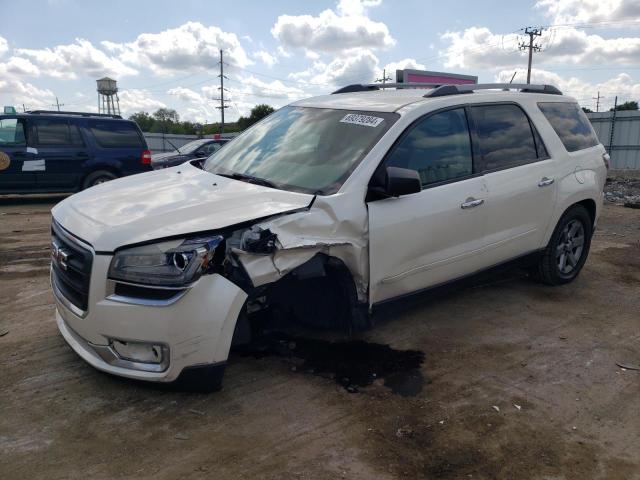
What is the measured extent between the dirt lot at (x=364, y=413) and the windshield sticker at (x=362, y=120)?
1.35 metres

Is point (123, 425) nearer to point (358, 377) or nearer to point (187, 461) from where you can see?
point (187, 461)

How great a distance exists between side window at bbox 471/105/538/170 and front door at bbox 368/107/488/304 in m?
0.18

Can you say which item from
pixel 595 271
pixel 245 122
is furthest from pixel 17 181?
pixel 245 122

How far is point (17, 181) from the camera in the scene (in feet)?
35.0

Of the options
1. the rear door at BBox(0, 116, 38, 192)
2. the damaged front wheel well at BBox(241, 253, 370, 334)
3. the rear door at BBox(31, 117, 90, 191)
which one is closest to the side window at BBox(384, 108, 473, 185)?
the damaged front wheel well at BBox(241, 253, 370, 334)

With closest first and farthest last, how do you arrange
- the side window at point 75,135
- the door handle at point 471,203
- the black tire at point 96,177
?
1. the door handle at point 471,203
2. the side window at point 75,135
3. the black tire at point 96,177

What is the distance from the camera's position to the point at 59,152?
10891mm

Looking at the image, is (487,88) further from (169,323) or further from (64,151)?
(64,151)

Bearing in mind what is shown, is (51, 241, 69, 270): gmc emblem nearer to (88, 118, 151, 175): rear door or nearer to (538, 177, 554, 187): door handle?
(538, 177, 554, 187): door handle

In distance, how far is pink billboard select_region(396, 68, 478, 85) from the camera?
10.5m

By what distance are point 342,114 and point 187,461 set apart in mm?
2650

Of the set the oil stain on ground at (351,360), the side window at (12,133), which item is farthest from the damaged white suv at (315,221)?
the side window at (12,133)

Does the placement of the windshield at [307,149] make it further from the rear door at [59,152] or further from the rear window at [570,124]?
the rear door at [59,152]

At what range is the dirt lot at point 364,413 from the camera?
8.72ft
